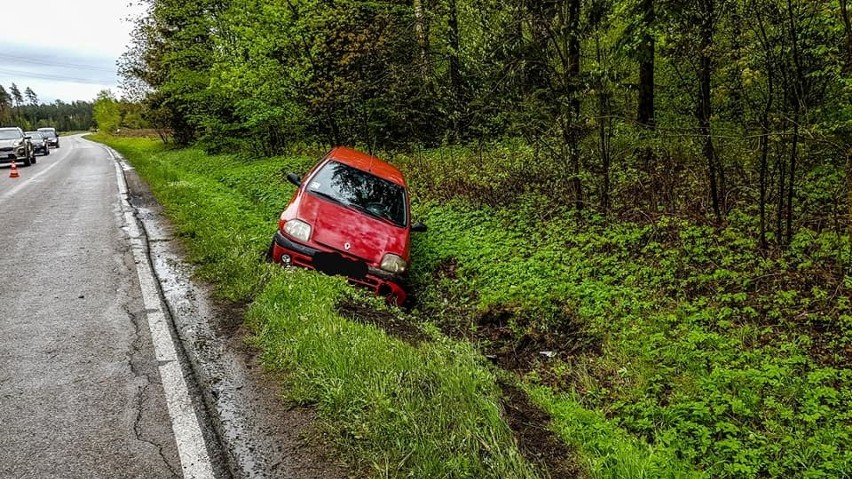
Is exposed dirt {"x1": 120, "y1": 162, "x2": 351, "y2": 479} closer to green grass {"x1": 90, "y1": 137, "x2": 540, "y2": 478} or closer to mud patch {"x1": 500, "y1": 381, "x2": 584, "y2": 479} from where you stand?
green grass {"x1": 90, "y1": 137, "x2": 540, "y2": 478}

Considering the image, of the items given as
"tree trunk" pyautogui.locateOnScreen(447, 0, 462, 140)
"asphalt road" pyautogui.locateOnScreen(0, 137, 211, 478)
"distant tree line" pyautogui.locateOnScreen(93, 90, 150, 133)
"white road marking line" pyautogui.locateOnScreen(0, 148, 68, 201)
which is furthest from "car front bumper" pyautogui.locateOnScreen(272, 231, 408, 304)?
"distant tree line" pyautogui.locateOnScreen(93, 90, 150, 133)

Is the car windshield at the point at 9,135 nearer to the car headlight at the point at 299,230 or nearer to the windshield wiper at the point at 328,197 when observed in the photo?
the windshield wiper at the point at 328,197

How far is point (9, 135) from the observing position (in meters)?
22.3

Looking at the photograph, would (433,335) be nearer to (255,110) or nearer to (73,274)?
(73,274)

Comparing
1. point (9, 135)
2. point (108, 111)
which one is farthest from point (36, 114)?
point (9, 135)

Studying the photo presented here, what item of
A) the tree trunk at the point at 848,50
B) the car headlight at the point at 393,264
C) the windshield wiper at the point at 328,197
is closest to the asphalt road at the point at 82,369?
the windshield wiper at the point at 328,197

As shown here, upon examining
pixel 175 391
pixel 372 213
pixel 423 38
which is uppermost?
pixel 423 38

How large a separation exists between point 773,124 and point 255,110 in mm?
14564

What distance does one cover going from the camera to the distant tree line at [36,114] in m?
97.0

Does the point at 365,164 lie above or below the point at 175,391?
above

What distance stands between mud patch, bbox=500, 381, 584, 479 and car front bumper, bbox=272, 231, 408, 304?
8.77 ft

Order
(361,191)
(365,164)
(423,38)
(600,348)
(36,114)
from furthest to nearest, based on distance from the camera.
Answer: (36,114) < (423,38) < (365,164) < (361,191) < (600,348)

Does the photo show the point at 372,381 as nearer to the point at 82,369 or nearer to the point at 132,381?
the point at 132,381

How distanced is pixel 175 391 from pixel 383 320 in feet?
6.78
